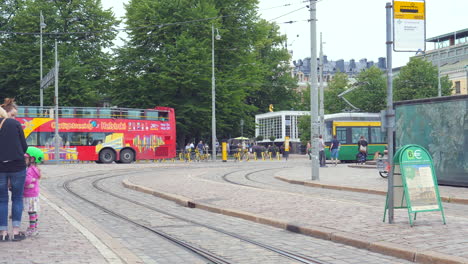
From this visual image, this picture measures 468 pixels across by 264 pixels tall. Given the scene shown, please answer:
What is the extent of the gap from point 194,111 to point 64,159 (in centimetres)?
1216

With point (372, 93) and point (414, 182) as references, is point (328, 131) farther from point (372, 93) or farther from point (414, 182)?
point (372, 93)

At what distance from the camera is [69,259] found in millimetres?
6059

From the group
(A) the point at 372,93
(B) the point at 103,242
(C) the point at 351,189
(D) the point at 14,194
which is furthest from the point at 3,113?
(A) the point at 372,93

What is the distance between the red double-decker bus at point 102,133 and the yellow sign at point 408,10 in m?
28.8

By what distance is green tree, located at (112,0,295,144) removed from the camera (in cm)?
4347

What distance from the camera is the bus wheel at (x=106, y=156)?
3609cm

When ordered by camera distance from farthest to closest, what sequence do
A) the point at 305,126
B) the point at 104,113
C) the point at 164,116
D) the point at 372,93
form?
the point at 372,93 → the point at 305,126 → the point at 164,116 → the point at 104,113

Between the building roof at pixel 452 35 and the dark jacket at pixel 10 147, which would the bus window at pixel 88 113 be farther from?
the building roof at pixel 452 35

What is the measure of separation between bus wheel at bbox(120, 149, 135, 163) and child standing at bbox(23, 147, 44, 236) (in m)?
29.4

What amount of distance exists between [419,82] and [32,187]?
58419mm

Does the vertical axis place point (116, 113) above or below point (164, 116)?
above

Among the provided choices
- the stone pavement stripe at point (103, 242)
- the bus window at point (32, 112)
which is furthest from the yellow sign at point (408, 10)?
the bus window at point (32, 112)

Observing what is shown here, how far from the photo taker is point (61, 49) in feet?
147

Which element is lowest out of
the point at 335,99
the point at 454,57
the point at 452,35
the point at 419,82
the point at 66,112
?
the point at 66,112
